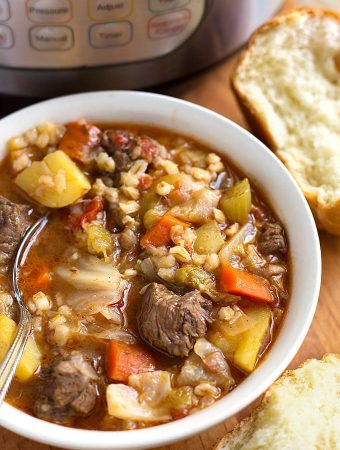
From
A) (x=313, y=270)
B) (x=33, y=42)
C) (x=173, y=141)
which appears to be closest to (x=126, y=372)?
(x=313, y=270)

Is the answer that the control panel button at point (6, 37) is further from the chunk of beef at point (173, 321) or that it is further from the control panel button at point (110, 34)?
the chunk of beef at point (173, 321)

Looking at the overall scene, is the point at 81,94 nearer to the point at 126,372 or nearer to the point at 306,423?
the point at 126,372

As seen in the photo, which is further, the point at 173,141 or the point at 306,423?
the point at 173,141

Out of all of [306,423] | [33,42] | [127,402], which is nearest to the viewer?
[127,402]

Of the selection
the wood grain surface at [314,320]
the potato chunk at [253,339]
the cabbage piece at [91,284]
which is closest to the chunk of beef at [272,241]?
the potato chunk at [253,339]

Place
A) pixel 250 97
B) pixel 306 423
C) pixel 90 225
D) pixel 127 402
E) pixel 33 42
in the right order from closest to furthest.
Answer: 1. pixel 127 402
2. pixel 306 423
3. pixel 90 225
4. pixel 33 42
5. pixel 250 97

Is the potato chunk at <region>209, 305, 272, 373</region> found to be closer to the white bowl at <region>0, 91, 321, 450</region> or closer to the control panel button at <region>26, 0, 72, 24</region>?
the white bowl at <region>0, 91, 321, 450</region>
